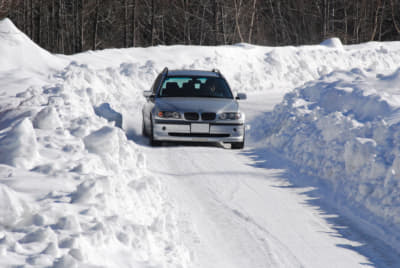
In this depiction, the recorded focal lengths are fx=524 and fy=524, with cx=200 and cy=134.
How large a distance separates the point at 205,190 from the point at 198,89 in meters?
4.39

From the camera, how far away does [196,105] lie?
33.4 feet

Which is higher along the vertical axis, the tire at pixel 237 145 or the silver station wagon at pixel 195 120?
the silver station wagon at pixel 195 120

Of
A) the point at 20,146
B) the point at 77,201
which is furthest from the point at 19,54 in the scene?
the point at 77,201

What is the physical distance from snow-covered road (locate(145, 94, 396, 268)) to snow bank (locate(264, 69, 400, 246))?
1.73 feet

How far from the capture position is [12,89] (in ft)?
43.9

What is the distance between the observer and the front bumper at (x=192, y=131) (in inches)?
395

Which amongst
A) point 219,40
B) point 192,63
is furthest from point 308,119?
point 219,40

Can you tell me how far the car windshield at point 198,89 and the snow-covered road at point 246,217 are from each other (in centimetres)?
203

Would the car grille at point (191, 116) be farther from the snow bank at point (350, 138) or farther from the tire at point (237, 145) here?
the snow bank at point (350, 138)

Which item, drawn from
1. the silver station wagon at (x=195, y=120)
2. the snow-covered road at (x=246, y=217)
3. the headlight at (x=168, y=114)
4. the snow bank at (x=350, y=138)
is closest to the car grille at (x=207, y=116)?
the silver station wagon at (x=195, y=120)

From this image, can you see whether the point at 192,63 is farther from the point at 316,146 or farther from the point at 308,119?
the point at 316,146

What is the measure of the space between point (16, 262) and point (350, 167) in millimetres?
5178

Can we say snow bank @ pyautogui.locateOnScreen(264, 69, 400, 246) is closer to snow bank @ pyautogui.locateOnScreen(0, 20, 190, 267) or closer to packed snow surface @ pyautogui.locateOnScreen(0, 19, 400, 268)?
packed snow surface @ pyautogui.locateOnScreen(0, 19, 400, 268)

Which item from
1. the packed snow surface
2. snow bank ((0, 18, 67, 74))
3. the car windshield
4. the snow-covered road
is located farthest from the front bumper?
snow bank ((0, 18, 67, 74))
